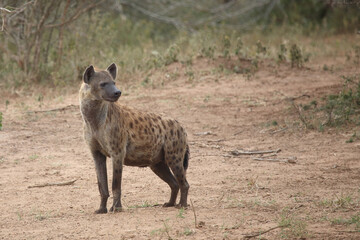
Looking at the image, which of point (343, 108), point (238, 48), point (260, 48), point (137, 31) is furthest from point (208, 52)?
point (137, 31)

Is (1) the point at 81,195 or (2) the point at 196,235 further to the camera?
(1) the point at 81,195

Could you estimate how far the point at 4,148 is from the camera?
298 inches

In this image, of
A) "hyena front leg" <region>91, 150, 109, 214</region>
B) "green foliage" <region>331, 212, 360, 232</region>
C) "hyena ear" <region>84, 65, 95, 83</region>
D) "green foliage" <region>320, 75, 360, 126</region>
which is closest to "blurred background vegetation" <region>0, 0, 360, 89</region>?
"green foliage" <region>320, 75, 360, 126</region>

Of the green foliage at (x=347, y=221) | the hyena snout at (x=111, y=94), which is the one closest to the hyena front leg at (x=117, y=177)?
the hyena snout at (x=111, y=94)

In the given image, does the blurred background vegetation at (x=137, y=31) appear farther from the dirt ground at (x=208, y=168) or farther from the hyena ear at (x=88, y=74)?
the hyena ear at (x=88, y=74)

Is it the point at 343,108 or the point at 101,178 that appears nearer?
the point at 101,178

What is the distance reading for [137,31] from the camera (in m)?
13.8

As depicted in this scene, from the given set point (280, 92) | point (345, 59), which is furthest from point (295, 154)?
point (345, 59)

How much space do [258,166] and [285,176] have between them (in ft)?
1.69

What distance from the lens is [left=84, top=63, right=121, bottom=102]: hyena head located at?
517 centimetres

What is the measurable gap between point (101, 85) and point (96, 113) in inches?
9.3

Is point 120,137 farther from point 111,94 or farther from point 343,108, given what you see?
point 343,108

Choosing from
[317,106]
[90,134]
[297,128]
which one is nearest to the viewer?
[90,134]

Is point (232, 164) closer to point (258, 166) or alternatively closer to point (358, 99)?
point (258, 166)
